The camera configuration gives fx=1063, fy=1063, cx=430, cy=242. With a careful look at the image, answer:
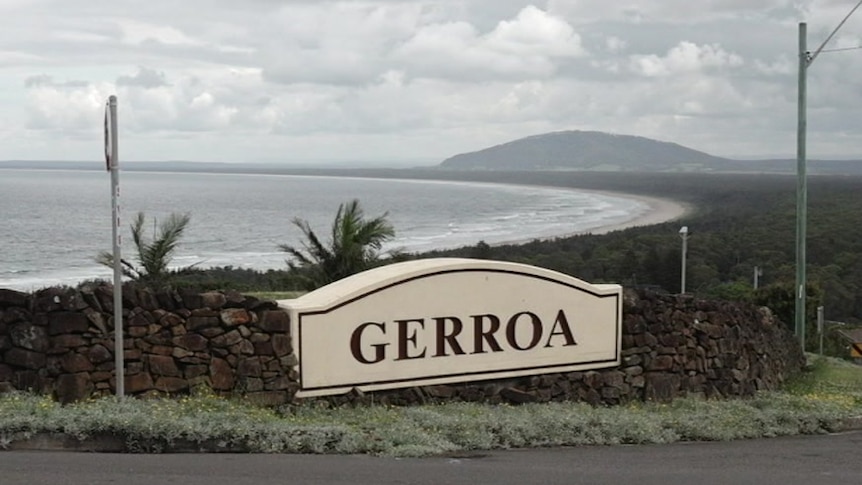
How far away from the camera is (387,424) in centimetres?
978

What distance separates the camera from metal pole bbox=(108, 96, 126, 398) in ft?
29.0

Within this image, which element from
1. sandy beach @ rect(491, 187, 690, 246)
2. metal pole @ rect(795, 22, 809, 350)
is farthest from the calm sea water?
metal pole @ rect(795, 22, 809, 350)

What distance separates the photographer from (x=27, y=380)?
9.66 metres

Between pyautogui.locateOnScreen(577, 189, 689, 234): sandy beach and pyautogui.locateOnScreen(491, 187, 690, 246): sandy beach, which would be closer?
pyautogui.locateOnScreen(491, 187, 690, 246): sandy beach

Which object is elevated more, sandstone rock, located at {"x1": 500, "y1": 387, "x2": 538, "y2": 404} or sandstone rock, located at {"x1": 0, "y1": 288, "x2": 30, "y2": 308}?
sandstone rock, located at {"x1": 0, "y1": 288, "x2": 30, "y2": 308}

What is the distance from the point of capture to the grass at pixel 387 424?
863cm

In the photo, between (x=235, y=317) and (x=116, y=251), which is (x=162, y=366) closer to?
(x=235, y=317)

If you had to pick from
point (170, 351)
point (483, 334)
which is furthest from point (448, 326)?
point (170, 351)

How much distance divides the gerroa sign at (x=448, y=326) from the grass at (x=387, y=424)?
1.42 feet

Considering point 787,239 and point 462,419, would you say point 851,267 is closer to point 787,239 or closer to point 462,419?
point 787,239

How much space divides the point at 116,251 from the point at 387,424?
288cm

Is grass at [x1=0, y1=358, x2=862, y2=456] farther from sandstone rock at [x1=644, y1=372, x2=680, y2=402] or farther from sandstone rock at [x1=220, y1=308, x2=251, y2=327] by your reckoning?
sandstone rock at [x1=220, y1=308, x2=251, y2=327]

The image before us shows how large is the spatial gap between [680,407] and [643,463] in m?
4.05

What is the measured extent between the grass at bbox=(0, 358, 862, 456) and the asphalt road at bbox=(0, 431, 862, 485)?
22cm
